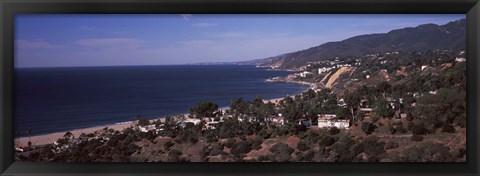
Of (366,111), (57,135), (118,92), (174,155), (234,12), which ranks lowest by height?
(174,155)

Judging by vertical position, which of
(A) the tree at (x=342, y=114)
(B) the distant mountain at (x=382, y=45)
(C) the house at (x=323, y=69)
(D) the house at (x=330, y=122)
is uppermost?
(B) the distant mountain at (x=382, y=45)

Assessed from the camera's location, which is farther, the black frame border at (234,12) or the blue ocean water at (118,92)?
the blue ocean water at (118,92)

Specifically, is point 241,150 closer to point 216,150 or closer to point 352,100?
point 216,150

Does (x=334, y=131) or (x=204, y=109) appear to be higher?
(x=204, y=109)

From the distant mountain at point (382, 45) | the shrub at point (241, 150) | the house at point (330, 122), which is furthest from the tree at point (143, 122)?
the house at point (330, 122)

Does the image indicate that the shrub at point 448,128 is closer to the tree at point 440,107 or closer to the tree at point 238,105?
the tree at point 440,107

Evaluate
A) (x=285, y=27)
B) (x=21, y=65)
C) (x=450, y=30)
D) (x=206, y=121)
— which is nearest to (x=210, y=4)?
(x=285, y=27)

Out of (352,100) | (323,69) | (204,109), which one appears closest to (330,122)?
(352,100)
